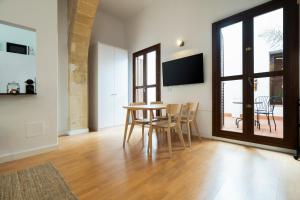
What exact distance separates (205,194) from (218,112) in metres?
2.06

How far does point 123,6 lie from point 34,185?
4.70 metres

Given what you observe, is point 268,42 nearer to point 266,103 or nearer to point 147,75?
point 266,103

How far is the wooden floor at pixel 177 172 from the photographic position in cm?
142

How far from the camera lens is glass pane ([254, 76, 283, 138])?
2.52m

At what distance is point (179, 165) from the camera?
6.59 feet

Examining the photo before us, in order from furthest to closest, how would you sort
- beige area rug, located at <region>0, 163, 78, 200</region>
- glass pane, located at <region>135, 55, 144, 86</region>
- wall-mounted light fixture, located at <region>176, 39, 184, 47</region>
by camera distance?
1. glass pane, located at <region>135, 55, 144, 86</region>
2. wall-mounted light fixture, located at <region>176, 39, 184, 47</region>
3. beige area rug, located at <region>0, 163, 78, 200</region>

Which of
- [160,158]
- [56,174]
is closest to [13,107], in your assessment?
[56,174]

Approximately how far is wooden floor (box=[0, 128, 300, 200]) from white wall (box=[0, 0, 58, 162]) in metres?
0.29

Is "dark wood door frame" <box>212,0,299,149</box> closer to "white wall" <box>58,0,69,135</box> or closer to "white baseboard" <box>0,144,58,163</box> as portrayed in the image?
"white baseboard" <box>0,144,58,163</box>

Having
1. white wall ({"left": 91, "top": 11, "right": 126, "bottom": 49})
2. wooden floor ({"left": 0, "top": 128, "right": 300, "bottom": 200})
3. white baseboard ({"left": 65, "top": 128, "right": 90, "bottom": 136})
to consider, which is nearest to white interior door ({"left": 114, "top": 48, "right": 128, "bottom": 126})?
white wall ({"left": 91, "top": 11, "right": 126, "bottom": 49})

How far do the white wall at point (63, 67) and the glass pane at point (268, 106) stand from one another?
13.4ft

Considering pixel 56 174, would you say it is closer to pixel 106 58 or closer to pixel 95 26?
pixel 106 58

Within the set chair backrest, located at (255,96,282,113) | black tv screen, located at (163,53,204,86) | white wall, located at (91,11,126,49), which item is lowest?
chair backrest, located at (255,96,282,113)

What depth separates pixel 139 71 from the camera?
5.06 metres
